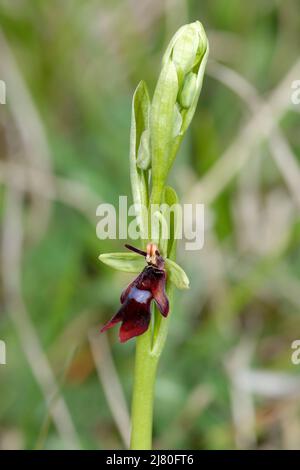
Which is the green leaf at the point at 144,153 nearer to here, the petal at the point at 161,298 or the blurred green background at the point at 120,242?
the petal at the point at 161,298

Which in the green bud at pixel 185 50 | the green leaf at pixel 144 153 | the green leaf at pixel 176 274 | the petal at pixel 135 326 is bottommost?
the petal at pixel 135 326

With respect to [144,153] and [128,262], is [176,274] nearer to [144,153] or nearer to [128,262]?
[128,262]

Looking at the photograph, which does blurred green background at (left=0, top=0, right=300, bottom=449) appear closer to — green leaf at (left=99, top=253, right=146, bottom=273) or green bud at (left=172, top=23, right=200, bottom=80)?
green leaf at (left=99, top=253, right=146, bottom=273)


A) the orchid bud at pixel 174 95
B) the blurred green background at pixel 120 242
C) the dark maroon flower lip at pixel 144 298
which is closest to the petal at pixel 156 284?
the dark maroon flower lip at pixel 144 298

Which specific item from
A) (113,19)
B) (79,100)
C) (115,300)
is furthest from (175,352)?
(113,19)

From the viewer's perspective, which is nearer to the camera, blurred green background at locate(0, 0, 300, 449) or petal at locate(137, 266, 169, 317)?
petal at locate(137, 266, 169, 317)

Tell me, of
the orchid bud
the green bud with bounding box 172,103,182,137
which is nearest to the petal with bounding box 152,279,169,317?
the orchid bud
